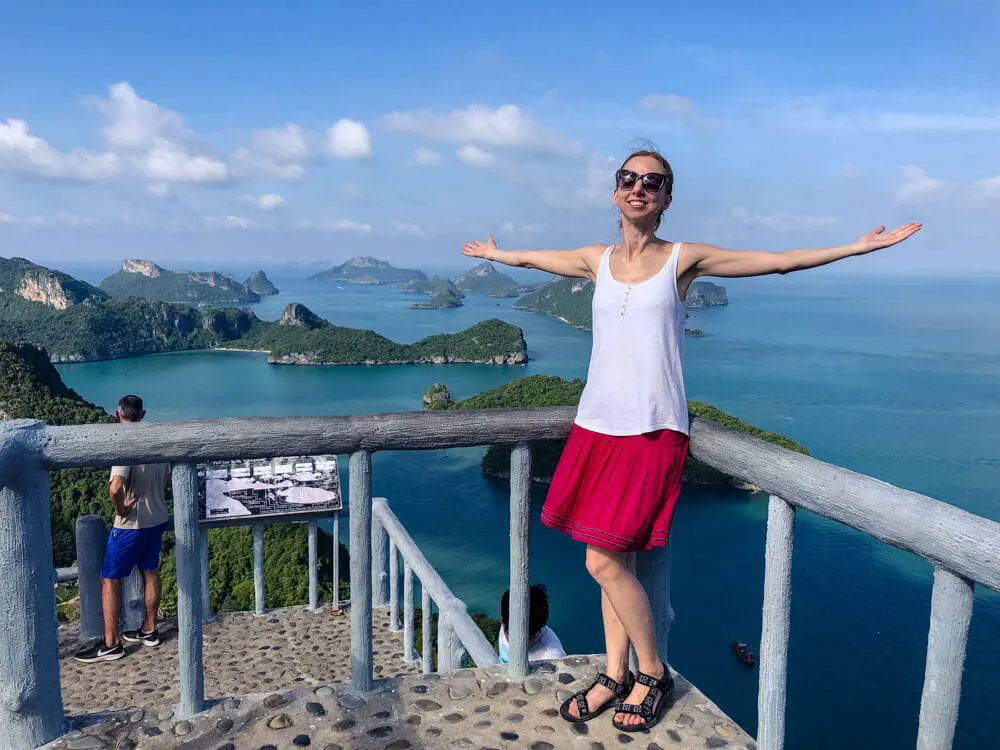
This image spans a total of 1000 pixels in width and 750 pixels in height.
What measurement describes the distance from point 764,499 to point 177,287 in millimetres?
147988

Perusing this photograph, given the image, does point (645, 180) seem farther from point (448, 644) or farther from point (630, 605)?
point (448, 644)

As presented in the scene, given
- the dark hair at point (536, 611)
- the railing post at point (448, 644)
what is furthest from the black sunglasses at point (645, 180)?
the railing post at point (448, 644)

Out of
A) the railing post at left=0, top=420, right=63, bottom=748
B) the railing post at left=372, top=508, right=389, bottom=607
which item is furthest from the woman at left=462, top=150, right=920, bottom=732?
the railing post at left=372, top=508, right=389, bottom=607

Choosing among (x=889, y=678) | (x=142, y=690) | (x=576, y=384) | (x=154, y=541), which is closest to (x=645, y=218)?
(x=154, y=541)

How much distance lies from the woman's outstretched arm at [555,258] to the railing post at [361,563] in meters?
0.80

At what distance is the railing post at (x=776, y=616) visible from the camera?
1947 millimetres

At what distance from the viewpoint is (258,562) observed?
203 inches

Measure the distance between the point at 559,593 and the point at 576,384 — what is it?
75.2 feet

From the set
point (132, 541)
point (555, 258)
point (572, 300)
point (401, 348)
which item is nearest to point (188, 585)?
point (555, 258)

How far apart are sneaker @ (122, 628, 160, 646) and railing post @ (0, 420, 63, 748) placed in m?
2.71

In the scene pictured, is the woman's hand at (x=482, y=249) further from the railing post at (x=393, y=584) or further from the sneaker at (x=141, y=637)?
the sneaker at (x=141, y=637)

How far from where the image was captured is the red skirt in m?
2.11

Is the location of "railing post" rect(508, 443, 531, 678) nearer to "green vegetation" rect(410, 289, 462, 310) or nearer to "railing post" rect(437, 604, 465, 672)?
"railing post" rect(437, 604, 465, 672)

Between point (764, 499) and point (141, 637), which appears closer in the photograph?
point (141, 637)
